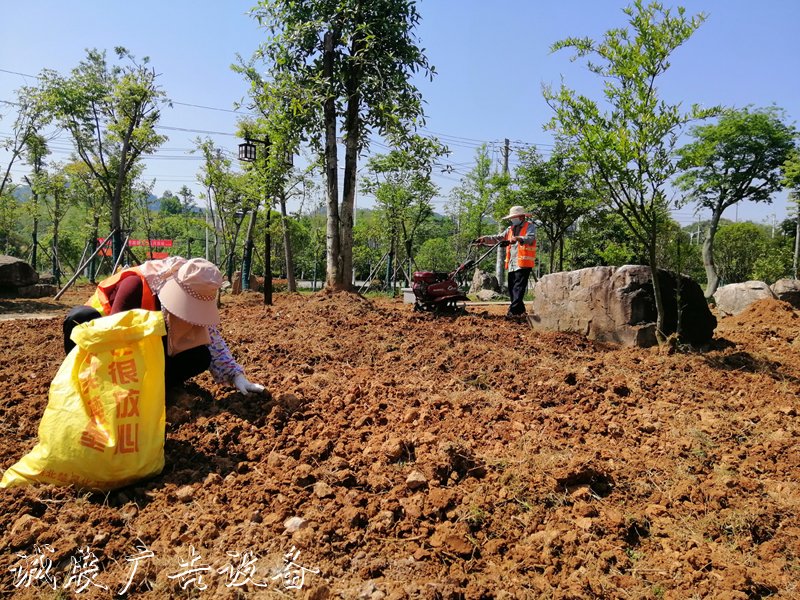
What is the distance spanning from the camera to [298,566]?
2023mm

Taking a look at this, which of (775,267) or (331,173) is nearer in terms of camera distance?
(331,173)

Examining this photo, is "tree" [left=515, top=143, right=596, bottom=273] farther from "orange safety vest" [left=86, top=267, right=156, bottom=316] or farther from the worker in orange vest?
"orange safety vest" [left=86, top=267, right=156, bottom=316]

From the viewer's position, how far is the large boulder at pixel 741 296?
8984 mm

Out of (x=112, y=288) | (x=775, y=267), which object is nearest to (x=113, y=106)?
(x=112, y=288)

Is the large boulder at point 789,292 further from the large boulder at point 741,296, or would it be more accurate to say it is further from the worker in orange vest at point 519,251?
the worker in orange vest at point 519,251

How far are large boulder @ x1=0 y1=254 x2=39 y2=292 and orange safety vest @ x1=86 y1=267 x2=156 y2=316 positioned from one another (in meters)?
10.0

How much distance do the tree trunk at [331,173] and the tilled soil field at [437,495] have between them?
4145 millimetres

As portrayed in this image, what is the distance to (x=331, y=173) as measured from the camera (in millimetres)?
8047

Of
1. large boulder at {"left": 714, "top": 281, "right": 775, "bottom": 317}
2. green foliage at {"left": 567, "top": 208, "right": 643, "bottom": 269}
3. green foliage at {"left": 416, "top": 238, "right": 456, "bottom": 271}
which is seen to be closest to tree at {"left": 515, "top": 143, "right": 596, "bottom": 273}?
green foliage at {"left": 567, "top": 208, "right": 643, "bottom": 269}

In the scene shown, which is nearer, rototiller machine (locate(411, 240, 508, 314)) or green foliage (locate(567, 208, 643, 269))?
rototiller machine (locate(411, 240, 508, 314))

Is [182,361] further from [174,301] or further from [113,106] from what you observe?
[113,106]

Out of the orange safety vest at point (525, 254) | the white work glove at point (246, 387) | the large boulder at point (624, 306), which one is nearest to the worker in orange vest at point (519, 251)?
the orange safety vest at point (525, 254)

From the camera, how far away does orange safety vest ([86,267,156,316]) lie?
3.01 m

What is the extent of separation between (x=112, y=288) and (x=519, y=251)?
516 cm
